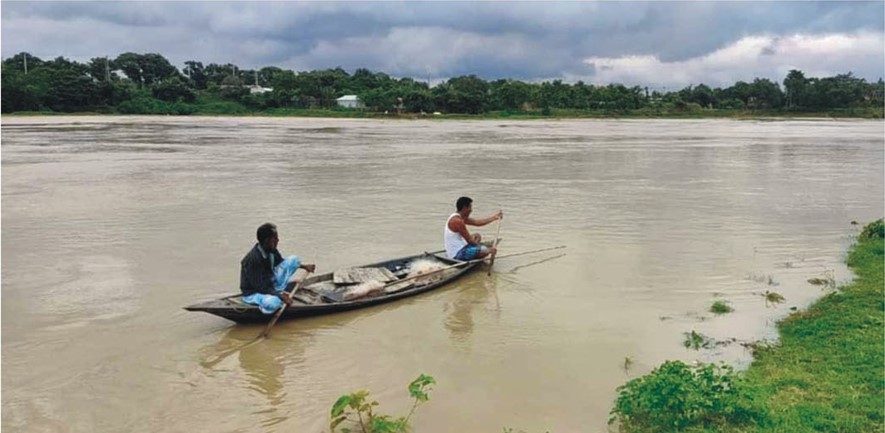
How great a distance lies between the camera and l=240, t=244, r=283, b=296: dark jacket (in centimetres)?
738

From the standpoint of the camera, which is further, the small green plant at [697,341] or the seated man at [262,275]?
the seated man at [262,275]

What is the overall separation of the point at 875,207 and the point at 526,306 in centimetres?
1155

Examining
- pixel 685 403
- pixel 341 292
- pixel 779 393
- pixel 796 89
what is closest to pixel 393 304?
pixel 341 292

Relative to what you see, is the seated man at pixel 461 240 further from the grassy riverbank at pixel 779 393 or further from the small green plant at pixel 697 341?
the grassy riverbank at pixel 779 393

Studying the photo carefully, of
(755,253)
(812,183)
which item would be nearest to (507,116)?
(812,183)

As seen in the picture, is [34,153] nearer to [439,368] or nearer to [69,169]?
[69,169]

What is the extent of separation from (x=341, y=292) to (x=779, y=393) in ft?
15.6

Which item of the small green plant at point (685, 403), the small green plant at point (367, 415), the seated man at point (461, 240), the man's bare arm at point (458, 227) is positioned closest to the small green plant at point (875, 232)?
the seated man at point (461, 240)

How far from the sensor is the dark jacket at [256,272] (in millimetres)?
7383

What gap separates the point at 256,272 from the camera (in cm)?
741

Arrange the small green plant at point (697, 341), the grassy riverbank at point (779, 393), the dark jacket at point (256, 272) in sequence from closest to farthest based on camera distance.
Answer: the grassy riverbank at point (779, 393), the small green plant at point (697, 341), the dark jacket at point (256, 272)

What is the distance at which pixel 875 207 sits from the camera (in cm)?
1598

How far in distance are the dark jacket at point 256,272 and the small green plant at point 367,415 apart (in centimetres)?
233

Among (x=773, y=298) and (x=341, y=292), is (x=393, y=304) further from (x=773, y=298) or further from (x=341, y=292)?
(x=773, y=298)
